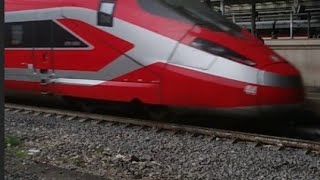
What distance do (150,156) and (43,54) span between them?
4.86m

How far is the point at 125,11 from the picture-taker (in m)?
9.81

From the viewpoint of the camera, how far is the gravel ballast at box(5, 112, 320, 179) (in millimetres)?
6344

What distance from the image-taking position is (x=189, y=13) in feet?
31.2

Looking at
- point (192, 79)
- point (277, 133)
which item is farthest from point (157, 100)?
point (277, 133)

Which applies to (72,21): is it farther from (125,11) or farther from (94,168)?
(94,168)

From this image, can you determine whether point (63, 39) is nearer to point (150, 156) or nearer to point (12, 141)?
point (12, 141)

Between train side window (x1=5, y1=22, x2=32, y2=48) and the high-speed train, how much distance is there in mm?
81

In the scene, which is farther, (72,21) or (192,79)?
(72,21)

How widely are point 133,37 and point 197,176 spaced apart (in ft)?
12.9

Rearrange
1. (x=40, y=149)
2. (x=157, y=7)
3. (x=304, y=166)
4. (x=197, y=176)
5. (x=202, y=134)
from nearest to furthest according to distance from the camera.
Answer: (x=197, y=176)
(x=304, y=166)
(x=40, y=149)
(x=202, y=134)
(x=157, y=7)

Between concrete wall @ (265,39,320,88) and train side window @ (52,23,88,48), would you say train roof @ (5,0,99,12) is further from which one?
concrete wall @ (265,39,320,88)

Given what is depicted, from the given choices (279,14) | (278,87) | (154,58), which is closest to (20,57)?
(154,58)

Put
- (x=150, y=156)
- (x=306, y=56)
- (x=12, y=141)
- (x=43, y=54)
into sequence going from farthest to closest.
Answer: (x=306, y=56), (x=43, y=54), (x=12, y=141), (x=150, y=156)

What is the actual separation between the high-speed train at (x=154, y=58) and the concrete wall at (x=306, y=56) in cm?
757
